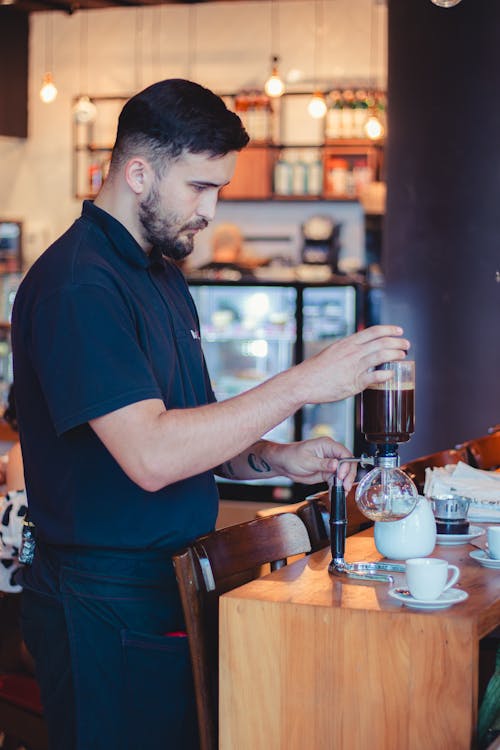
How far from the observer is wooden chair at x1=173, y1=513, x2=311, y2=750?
1.81m

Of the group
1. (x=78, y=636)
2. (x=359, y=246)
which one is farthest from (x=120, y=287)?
(x=359, y=246)

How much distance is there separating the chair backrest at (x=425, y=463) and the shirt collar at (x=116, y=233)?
3.81 feet

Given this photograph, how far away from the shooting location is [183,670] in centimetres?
186

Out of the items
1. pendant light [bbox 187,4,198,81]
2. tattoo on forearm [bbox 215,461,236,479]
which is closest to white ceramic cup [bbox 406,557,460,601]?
tattoo on forearm [bbox 215,461,236,479]

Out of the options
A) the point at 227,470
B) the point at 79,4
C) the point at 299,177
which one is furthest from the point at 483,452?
the point at 79,4

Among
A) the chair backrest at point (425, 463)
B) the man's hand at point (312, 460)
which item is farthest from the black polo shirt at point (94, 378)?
the chair backrest at point (425, 463)

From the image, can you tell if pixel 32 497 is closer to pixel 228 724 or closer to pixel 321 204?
pixel 228 724

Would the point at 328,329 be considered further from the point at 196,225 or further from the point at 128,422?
the point at 128,422

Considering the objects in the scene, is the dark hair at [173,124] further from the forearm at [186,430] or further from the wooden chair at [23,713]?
the wooden chair at [23,713]

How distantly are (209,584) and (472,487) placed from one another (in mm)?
1036

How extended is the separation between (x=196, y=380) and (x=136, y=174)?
0.43 m

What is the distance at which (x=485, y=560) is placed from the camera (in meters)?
2.02

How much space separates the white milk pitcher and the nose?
679 millimetres

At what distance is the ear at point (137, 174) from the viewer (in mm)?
1897
